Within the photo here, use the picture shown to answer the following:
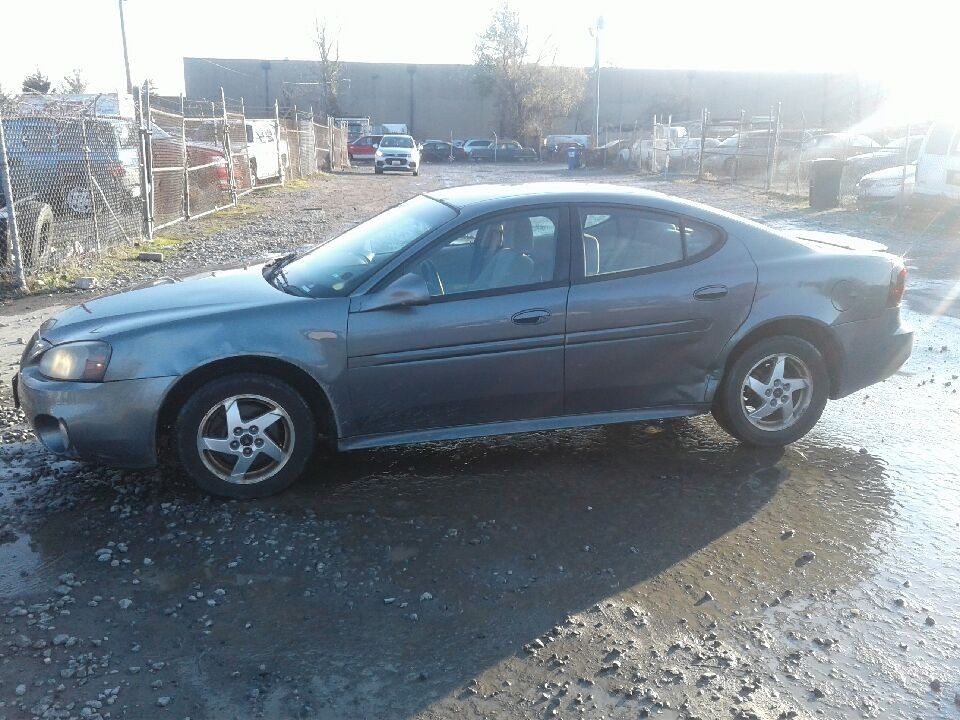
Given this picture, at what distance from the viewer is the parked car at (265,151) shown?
25094 mm

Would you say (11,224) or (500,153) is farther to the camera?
(500,153)

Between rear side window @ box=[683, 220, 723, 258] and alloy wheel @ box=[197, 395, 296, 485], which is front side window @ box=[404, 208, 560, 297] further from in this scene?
alloy wheel @ box=[197, 395, 296, 485]

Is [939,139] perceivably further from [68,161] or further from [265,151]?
[265,151]

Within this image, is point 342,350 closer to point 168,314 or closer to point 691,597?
point 168,314

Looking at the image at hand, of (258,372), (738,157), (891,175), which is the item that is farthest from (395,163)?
(258,372)

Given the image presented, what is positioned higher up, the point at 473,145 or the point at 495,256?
the point at 495,256

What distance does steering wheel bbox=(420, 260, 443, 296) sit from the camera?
4746 mm

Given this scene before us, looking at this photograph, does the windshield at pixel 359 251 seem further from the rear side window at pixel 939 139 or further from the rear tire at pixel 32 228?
the rear side window at pixel 939 139

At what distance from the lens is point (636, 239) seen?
510cm

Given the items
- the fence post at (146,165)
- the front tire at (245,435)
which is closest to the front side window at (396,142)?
the fence post at (146,165)

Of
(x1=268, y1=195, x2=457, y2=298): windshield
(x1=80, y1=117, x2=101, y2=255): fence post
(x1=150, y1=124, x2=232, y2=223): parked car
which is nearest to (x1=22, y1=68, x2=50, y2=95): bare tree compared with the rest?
(x1=150, y1=124, x2=232, y2=223): parked car

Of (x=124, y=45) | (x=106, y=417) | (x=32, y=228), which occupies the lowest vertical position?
(x=106, y=417)

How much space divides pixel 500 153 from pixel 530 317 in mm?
53663

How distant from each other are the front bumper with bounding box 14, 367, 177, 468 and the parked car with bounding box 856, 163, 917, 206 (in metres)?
17.7
